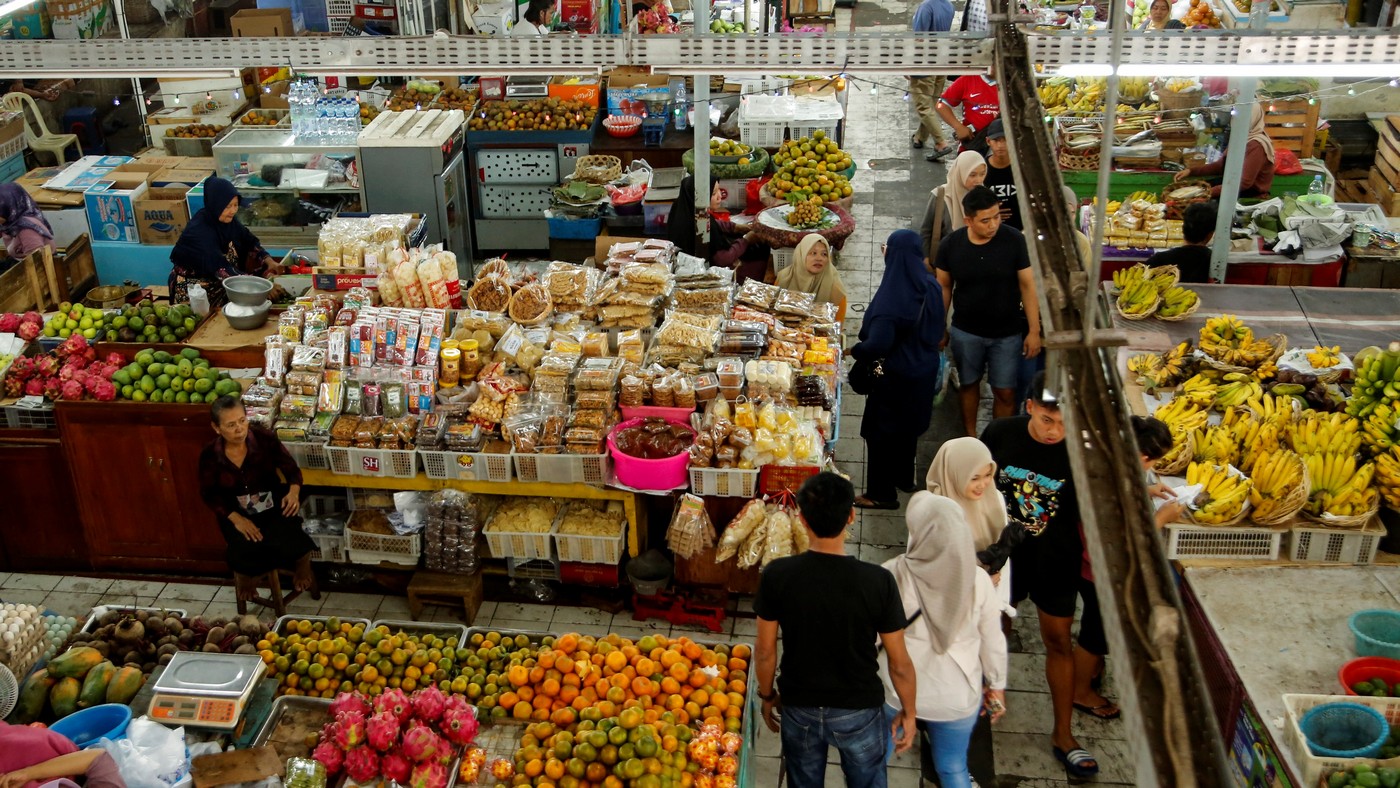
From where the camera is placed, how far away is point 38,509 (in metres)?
6.85

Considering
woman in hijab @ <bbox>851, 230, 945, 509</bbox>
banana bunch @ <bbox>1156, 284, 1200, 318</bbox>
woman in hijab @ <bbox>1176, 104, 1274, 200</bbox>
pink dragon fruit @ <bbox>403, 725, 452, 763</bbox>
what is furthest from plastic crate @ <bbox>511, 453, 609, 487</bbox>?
woman in hijab @ <bbox>1176, 104, 1274, 200</bbox>

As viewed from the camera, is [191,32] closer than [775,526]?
No

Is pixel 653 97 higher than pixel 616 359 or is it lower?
higher

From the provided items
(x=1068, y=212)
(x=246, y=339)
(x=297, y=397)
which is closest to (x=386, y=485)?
(x=297, y=397)

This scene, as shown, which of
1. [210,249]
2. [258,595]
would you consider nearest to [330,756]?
[258,595]

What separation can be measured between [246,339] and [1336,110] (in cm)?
1049

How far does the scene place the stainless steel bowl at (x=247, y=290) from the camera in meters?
6.94

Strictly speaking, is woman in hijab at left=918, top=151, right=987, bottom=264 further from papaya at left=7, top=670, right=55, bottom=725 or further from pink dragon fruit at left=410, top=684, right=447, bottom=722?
papaya at left=7, top=670, right=55, bottom=725

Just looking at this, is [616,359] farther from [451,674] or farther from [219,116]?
[219,116]

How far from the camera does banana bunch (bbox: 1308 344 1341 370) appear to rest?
6910 millimetres

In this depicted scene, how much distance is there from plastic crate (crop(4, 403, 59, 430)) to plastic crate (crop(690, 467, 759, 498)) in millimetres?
3531

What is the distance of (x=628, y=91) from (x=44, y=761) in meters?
7.99

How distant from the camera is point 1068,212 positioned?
2.54 meters

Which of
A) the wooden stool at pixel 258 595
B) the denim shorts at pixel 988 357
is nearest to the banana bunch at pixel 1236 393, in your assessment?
the denim shorts at pixel 988 357
